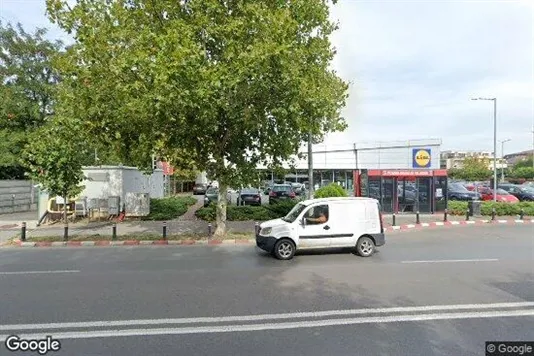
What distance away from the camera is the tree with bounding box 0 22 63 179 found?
1054 inches

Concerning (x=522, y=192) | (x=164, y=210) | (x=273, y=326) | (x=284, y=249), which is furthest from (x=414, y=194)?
(x=273, y=326)

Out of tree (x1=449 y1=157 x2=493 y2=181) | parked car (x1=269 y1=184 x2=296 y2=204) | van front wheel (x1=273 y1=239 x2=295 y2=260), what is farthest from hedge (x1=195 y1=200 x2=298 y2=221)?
tree (x1=449 y1=157 x2=493 y2=181)

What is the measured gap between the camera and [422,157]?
2645 cm

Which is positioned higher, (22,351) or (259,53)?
(259,53)

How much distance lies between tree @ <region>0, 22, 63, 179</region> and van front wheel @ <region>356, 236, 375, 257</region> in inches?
939

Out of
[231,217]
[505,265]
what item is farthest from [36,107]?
[505,265]

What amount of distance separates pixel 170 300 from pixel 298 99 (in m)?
7.32

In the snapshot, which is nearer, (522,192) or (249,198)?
(249,198)

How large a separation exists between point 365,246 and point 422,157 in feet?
55.5

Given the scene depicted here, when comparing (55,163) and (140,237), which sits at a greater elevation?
(55,163)

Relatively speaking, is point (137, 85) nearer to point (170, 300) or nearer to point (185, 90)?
point (185, 90)

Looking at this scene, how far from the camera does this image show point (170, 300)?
691 cm

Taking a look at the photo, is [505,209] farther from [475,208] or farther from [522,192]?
[522,192]

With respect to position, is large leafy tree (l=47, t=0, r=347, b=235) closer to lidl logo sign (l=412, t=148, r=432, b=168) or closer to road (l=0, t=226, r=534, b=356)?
road (l=0, t=226, r=534, b=356)
